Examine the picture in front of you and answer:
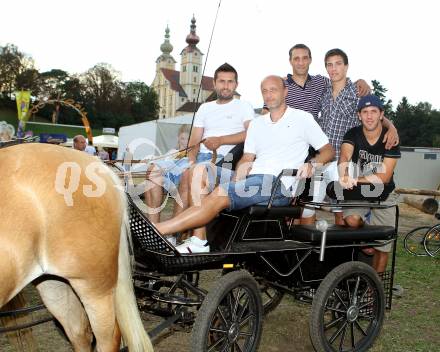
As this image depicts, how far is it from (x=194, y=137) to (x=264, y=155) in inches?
37.6

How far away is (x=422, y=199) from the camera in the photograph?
12.3m

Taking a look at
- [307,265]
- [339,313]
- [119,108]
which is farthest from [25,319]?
[119,108]

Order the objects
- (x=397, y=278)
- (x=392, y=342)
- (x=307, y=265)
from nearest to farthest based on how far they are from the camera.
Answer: (x=307, y=265), (x=392, y=342), (x=397, y=278)

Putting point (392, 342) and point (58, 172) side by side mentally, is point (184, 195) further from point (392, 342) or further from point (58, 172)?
point (392, 342)

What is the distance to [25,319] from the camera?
9.66 feet

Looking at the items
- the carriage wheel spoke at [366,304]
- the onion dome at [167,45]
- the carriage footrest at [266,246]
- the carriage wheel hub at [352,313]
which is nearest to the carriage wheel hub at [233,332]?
the carriage footrest at [266,246]

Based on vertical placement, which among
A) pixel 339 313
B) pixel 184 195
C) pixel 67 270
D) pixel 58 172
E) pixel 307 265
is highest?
pixel 58 172

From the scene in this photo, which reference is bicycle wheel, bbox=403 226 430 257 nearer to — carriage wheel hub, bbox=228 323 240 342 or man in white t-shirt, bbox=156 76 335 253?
man in white t-shirt, bbox=156 76 335 253

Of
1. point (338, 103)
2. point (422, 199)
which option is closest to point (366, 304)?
point (338, 103)

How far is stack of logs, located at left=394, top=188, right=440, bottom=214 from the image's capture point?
11382mm

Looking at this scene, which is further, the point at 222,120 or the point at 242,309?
the point at 222,120

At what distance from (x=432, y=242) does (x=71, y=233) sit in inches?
285

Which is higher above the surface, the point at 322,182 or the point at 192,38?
the point at 192,38

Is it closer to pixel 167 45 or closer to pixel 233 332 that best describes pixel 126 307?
pixel 233 332
